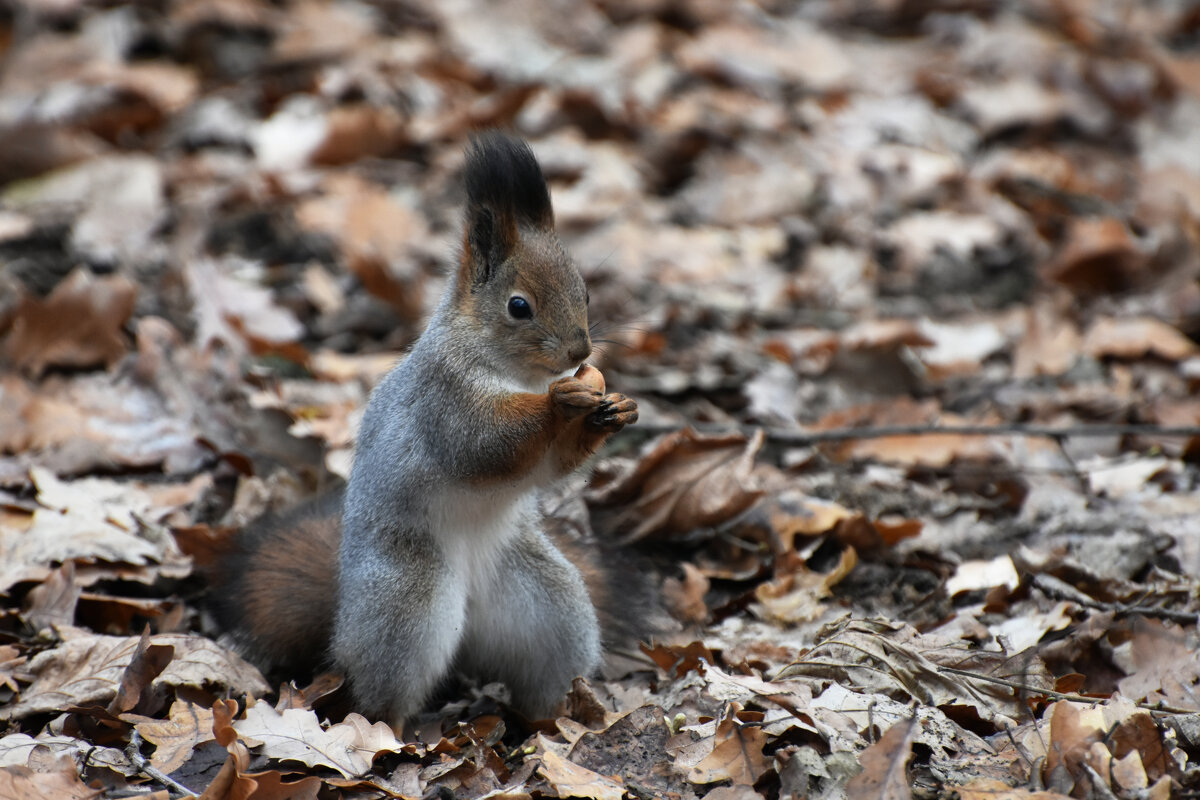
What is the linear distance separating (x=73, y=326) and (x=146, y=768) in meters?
2.30

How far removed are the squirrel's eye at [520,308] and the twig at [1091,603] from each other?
5.09 ft

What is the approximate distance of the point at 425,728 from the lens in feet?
9.24

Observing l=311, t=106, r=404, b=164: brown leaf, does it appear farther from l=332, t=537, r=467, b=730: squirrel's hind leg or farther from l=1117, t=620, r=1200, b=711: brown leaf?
l=1117, t=620, r=1200, b=711: brown leaf

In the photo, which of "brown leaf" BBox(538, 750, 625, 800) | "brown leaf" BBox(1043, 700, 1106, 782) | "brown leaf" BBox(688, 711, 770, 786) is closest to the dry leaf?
"brown leaf" BBox(538, 750, 625, 800)

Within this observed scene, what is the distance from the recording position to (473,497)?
2.71m

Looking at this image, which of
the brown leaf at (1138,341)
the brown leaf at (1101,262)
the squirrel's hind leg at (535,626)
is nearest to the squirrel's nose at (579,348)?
the squirrel's hind leg at (535,626)

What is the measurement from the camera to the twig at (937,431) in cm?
344

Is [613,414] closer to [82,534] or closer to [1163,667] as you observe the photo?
[1163,667]

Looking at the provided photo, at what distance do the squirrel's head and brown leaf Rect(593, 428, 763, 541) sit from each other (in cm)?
89

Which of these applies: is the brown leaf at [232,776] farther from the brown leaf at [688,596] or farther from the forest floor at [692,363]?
the brown leaf at [688,596]

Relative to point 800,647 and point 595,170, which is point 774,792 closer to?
point 800,647

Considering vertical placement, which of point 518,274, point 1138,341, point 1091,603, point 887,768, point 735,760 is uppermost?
point 518,274

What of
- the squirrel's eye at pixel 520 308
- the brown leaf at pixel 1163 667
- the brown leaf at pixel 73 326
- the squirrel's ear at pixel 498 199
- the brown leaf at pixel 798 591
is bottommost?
the brown leaf at pixel 798 591

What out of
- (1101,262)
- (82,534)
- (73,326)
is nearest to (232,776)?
(82,534)
